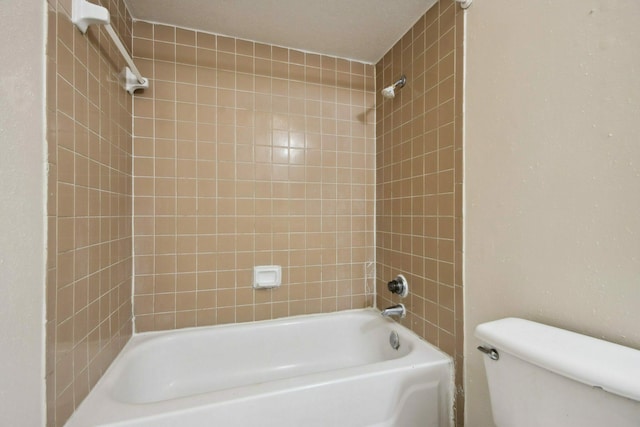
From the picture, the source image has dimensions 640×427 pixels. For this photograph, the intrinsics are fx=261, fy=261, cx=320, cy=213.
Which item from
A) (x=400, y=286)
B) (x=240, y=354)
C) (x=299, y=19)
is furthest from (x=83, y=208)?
(x=400, y=286)

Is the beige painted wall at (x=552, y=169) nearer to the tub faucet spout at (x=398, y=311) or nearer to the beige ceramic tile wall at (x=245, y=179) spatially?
the tub faucet spout at (x=398, y=311)

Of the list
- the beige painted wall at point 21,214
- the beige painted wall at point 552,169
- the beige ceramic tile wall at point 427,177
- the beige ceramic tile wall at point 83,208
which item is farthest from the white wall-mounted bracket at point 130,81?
the beige painted wall at point 552,169

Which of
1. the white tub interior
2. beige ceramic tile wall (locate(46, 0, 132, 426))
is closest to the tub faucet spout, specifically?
the white tub interior

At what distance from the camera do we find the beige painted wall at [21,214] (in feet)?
1.81

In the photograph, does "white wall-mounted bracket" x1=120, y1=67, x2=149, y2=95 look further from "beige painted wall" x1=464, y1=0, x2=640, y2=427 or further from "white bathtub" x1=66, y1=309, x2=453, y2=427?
"beige painted wall" x1=464, y1=0, x2=640, y2=427

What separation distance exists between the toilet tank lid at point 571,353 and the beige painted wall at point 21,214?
115 cm

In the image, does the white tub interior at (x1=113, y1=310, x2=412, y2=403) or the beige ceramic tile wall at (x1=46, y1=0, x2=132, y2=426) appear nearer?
the beige ceramic tile wall at (x1=46, y1=0, x2=132, y2=426)

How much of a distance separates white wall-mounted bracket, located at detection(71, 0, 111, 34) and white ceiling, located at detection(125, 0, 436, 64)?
0.56 m

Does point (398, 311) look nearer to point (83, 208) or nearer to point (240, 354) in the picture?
point (240, 354)

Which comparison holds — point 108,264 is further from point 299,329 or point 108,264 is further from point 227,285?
point 299,329

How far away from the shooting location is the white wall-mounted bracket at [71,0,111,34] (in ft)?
2.56

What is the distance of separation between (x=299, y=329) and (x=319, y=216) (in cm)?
69

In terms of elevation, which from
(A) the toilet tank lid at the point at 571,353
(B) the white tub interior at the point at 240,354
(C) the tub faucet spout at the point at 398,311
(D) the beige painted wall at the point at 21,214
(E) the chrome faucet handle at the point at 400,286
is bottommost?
(B) the white tub interior at the point at 240,354

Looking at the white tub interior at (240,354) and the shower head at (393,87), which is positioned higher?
the shower head at (393,87)
